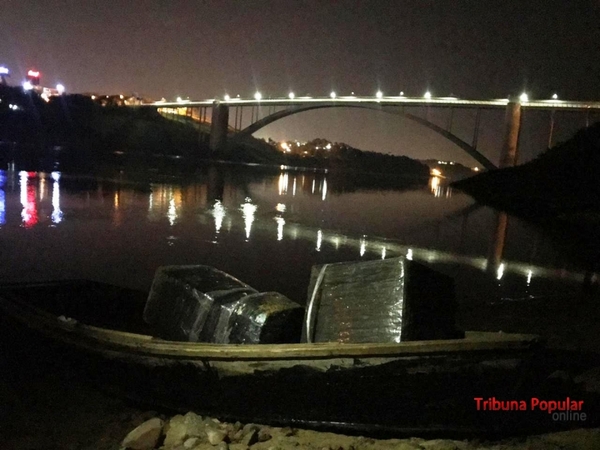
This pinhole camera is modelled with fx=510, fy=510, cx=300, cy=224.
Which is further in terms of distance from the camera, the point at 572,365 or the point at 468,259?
the point at 468,259

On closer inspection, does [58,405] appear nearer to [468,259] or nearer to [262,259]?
[262,259]

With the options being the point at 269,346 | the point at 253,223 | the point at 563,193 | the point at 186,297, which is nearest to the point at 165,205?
the point at 253,223

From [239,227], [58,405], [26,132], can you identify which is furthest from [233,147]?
[58,405]

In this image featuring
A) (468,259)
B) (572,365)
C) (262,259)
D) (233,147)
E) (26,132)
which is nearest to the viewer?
(572,365)

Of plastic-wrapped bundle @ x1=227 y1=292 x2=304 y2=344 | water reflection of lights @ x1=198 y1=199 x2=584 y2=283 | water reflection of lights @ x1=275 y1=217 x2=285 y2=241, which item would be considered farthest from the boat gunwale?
water reflection of lights @ x1=275 y1=217 x2=285 y2=241

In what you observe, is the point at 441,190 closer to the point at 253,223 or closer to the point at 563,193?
the point at 563,193

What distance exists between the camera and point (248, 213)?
1861cm

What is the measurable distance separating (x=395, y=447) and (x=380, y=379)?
0.47 metres

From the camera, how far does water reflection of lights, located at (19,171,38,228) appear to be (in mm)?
12577

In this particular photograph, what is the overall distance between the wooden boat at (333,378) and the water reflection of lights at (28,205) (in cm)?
939

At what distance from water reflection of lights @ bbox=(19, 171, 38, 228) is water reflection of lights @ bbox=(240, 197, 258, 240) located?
534cm

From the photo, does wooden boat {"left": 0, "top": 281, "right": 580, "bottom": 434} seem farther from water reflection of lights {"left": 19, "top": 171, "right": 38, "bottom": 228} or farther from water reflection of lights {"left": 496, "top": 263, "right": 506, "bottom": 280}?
water reflection of lights {"left": 19, "top": 171, "right": 38, "bottom": 228}

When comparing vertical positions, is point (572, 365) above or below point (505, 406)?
above

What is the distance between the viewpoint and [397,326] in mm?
3396
